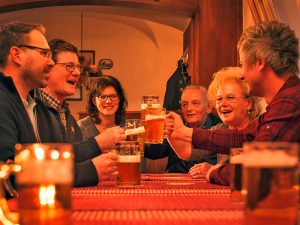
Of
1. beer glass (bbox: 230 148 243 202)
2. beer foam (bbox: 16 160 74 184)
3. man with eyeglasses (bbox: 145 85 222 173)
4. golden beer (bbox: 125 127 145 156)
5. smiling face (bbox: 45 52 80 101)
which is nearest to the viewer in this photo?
beer foam (bbox: 16 160 74 184)

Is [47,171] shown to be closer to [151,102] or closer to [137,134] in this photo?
[151,102]

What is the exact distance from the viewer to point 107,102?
4.43 metres

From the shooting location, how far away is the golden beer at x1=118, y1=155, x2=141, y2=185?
2.21 m

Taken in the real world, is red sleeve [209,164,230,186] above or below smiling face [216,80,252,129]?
below

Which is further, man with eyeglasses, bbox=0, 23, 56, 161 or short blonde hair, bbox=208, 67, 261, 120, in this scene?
short blonde hair, bbox=208, 67, 261, 120

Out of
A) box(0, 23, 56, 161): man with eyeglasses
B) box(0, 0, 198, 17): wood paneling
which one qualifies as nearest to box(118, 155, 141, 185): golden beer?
box(0, 23, 56, 161): man with eyeglasses

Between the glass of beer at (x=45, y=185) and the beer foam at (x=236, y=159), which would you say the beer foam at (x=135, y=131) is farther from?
the glass of beer at (x=45, y=185)

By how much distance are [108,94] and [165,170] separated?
0.76m

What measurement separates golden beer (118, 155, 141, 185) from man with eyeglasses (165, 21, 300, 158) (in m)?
0.51

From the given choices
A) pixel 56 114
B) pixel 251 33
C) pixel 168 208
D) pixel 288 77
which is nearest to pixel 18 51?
pixel 56 114

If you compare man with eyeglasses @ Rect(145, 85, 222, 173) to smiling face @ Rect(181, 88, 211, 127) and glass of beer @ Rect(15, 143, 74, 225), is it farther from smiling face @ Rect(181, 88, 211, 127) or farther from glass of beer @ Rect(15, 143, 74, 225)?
glass of beer @ Rect(15, 143, 74, 225)

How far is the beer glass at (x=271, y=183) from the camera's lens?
859mm

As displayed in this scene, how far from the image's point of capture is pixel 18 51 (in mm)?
2689

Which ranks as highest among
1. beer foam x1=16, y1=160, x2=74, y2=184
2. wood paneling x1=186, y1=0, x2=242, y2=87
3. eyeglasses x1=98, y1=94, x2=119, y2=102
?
wood paneling x1=186, y1=0, x2=242, y2=87
